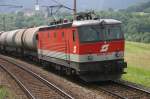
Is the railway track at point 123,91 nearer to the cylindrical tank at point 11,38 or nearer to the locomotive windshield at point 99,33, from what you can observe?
the locomotive windshield at point 99,33

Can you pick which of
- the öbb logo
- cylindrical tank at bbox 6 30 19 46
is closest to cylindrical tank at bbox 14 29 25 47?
cylindrical tank at bbox 6 30 19 46

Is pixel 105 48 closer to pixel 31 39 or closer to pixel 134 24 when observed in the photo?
pixel 31 39

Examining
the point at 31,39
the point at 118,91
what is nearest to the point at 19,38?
the point at 31,39

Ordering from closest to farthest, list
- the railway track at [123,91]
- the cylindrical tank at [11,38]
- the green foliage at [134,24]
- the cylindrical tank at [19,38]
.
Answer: the railway track at [123,91] < the cylindrical tank at [19,38] < the cylindrical tank at [11,38] < the green foliage at [134,24]

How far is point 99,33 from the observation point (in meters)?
18.4

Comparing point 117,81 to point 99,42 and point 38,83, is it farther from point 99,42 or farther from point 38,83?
point 38,83

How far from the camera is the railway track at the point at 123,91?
49.1 feet

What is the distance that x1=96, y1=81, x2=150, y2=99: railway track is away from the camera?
14978mm

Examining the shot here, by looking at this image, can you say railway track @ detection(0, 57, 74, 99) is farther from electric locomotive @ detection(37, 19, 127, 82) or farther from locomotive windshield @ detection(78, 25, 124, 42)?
locomotive windshield @ detection(78, 25, 124, 42)

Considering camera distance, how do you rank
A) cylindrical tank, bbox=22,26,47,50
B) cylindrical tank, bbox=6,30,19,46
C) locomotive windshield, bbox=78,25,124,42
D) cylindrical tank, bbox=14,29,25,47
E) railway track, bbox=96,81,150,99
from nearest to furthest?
1. railway track, bbox=96,81,150,99
2. locomotive windshield, bbox=78,25,124,42
3. cylindrical tank, bbox=22,26,47,50
4. cylindrical tank, bbox=14,29,25,47
5. cylindrical tank, bbox=6,30,19,46

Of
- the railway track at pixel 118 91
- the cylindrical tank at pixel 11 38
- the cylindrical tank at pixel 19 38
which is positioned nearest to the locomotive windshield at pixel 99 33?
the railway track at pixel 118 91

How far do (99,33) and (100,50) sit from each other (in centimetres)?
78

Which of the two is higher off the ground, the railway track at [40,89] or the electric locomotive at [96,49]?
the electric locomotive at [96,49]

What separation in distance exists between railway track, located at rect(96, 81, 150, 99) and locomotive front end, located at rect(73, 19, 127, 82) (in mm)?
605
